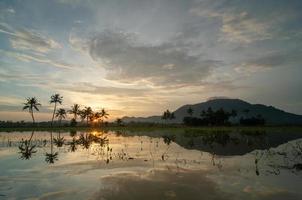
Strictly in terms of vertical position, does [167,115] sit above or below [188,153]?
above

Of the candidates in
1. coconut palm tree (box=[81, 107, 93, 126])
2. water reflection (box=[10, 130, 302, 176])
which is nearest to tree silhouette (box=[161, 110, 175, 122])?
coconut palm tree (box=[81, 107, 93, 126])

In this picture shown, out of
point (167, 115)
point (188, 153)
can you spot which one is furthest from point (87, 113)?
point (188, 153)

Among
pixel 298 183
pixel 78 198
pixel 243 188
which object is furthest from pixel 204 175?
pixel 78 198

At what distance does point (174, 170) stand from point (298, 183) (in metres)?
5.81

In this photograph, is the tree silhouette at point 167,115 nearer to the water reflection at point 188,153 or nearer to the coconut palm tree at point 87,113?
the coconut palm tree at point 87,113

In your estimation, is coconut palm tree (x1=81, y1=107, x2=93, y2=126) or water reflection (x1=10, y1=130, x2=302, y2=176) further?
coconut palm tree (x1=81, y1=107, x2=93, y2=126)

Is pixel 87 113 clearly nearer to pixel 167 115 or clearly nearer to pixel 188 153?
pixel 167 115

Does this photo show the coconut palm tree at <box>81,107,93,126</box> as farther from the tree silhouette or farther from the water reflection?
the water reflection

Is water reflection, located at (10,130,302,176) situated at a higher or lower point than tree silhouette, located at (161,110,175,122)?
lower

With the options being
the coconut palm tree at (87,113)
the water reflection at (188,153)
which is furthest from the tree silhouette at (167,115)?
the water reflection at (188,153)

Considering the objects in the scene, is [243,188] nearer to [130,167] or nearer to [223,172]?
[223,172]

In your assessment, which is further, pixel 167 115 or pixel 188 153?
pixel 167 115

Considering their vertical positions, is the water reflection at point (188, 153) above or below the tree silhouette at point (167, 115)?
below

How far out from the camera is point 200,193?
10.1m
